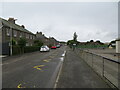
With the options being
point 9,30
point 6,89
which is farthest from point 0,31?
point 6,89

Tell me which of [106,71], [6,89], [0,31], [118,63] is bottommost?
[6,89]

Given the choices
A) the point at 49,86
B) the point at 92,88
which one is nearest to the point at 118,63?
the point at 92,88

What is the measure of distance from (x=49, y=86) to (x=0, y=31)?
19772mm

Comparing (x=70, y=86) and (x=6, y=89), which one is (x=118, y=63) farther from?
(x=6, y=89)

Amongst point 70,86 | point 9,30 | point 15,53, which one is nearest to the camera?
point 70,86

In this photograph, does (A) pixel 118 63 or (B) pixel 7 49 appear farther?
(B) pixel 7 49

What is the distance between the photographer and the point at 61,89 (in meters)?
3.00

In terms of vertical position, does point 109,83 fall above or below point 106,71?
below

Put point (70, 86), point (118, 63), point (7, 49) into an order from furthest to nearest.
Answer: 1. point (7, 49)
2. point (70, 86)
3. point (118, 63)

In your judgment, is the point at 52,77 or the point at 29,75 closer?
the point at 52,77

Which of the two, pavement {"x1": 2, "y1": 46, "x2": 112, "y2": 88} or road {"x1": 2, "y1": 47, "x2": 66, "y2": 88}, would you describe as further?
road {"x1": 2, "y1": 47, "x2": 66, "y2": 88}

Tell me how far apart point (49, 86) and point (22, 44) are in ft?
49.7

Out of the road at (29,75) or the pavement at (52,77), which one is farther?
the road at (29,75)

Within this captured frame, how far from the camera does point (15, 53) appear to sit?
50.1 feet
